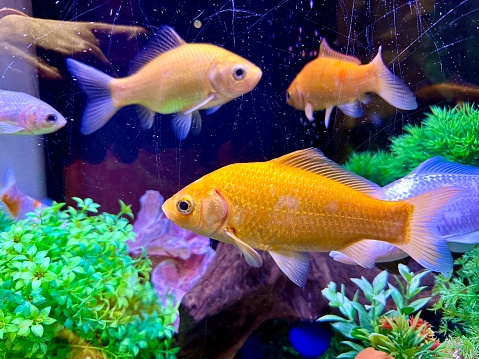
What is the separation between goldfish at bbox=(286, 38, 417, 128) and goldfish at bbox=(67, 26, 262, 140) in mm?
317

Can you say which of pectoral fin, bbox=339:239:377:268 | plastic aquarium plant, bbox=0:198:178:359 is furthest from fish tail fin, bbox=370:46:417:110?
plastic aquarium plant, bbox=0:198:178:359

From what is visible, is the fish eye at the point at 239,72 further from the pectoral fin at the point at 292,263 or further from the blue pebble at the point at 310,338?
the blue pebble at the point at 310,338

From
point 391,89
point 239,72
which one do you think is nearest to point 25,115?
point 239,72

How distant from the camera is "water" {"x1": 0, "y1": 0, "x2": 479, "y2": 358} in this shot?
2074 mm

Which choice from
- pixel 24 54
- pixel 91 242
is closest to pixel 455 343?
pixel 91 242

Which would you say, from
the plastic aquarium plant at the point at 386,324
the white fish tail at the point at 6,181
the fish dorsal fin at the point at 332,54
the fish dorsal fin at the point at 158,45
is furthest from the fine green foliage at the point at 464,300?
the white fish tail at the point at 6,181

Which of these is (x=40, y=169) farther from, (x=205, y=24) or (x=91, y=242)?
(x=205, y=24)

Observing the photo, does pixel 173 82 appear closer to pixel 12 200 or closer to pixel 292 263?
pixel 292 263

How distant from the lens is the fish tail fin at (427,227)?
4.36ft

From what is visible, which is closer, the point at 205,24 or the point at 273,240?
the point at 273,240

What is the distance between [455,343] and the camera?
1.87m

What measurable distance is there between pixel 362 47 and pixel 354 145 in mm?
484

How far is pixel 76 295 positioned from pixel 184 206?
62cm

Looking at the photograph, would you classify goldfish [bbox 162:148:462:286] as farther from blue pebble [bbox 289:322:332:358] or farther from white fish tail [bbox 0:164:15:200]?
white fish tail [bbox 0:164:15:200]
